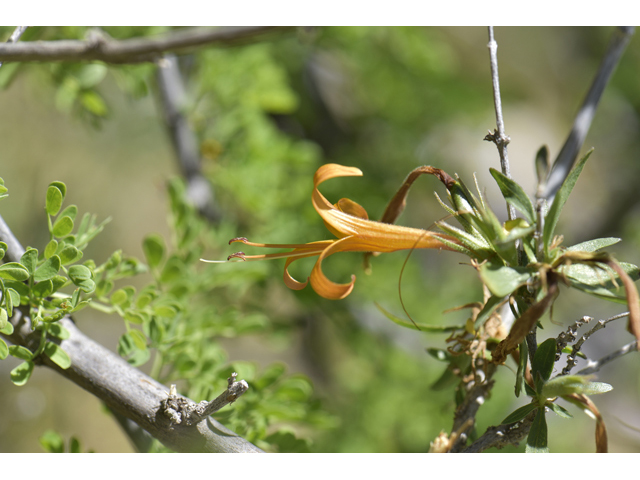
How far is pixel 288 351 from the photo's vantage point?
264 cm

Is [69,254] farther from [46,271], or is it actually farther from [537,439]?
[537,439]

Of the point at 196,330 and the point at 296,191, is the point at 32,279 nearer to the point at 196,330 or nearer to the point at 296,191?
the point at 196,330

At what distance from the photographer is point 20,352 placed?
453mm

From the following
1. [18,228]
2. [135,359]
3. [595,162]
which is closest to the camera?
[135,359]

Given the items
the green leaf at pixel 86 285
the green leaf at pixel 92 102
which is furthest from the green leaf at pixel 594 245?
the green leaf at pixel 92 102

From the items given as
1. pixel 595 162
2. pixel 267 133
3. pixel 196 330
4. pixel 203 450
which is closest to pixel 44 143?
pixel 267 133

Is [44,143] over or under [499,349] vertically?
over

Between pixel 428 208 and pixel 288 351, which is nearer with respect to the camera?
pixel 288 351

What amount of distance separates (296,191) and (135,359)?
719 mm

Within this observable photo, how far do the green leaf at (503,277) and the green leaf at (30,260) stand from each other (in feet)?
1.30

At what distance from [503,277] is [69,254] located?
0.40 m

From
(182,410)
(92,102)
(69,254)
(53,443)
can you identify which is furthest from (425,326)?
(92,102)

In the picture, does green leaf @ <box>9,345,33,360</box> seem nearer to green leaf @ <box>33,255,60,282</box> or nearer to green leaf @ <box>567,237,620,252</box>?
green leaf @ <box>33,255,60,282</box>

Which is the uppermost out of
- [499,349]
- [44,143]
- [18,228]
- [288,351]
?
[44,143]
